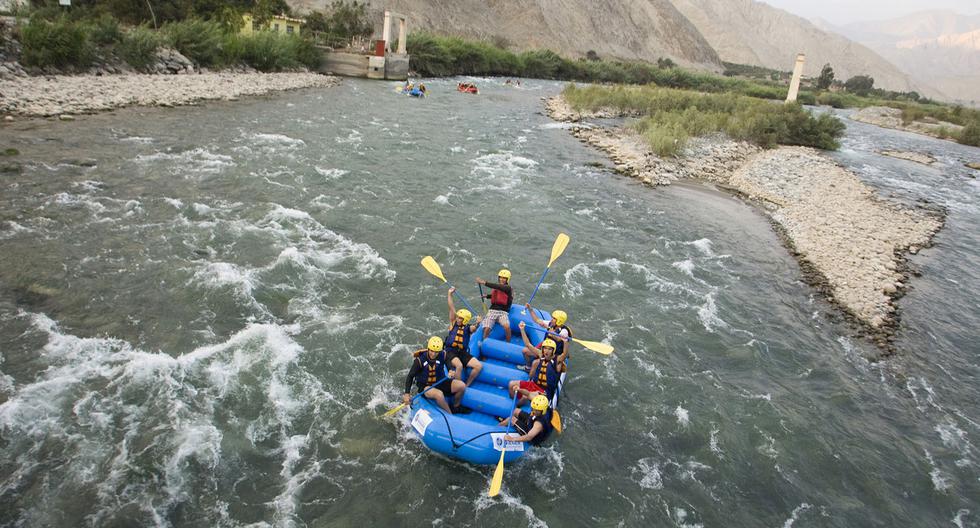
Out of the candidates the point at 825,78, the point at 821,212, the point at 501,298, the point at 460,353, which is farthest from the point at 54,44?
the point at 825,78

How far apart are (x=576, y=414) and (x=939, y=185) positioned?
2409 cm

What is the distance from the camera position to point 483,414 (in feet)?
20.8

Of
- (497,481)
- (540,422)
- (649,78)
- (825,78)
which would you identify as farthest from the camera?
(825,78)

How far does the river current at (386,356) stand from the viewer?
559 centimetres

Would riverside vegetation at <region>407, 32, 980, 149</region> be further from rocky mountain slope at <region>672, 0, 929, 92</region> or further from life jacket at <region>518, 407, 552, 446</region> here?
rocky mountain slope at <region>672, 0, 929, 92</region>

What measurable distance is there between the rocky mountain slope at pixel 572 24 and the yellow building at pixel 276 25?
53.6 ft

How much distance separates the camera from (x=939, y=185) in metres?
23.0

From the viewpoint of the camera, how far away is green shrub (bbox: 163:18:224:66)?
2436cm

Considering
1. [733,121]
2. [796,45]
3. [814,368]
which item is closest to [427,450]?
[814,368]

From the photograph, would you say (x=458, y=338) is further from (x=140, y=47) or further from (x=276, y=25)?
(x=276, y=25)

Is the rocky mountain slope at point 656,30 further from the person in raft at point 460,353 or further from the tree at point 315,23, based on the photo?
the person in raft at point 460,353

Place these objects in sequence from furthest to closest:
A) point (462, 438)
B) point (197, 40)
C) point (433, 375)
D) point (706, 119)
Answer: point (706, 119) → point (197, 40) → point (433, 375) → point (462, 438)

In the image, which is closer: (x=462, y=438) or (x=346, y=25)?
(x=462, y=438)

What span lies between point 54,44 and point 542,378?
68.1ft
